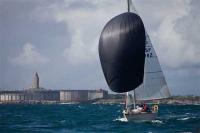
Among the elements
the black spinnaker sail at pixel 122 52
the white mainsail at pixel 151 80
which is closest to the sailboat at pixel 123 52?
the black spinnaker sail at pixel 122 52

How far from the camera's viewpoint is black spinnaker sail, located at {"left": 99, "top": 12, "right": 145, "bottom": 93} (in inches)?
1460

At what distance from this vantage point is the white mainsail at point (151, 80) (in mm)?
51906

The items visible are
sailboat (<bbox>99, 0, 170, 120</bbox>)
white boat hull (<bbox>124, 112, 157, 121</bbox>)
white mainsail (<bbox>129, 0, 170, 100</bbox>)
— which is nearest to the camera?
sailboat (<bbox>99, 0, 170, 120</bbox>)

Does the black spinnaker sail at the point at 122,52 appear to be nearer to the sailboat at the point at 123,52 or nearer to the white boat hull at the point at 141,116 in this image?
the sailboat at the point at 123,52

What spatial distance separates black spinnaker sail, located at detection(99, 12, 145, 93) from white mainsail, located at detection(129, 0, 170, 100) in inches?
553

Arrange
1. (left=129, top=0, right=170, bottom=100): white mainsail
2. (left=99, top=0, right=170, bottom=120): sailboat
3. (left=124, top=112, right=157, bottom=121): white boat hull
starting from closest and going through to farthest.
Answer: (left=99, top=0, right=170, bottom=120): sailboat, (left=124, top=112, right=157, bottom=121): white boat hull, (left=129, top=0, right=170, bottom=100): white mainsail

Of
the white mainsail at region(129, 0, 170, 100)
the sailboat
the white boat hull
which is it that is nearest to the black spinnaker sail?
the sailboat

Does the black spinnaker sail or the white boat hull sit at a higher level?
the black spinnaker sail

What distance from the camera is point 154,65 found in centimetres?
5219

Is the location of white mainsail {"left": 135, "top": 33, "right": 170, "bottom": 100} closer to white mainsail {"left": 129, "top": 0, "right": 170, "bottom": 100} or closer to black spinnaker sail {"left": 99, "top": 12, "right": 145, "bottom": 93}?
white mainsail {"left": 129, "top": 0, "right": 170, "bottom": 100}

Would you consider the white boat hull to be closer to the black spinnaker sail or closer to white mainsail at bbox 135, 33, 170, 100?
white mainsail at bbox 135, 33, 170, 100

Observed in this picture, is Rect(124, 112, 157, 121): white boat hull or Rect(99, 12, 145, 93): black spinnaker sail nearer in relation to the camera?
Rect(99, 12, 145, 93): black spinnaker sail

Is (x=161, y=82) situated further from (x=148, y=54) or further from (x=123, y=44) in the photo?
(x=123, y=44)

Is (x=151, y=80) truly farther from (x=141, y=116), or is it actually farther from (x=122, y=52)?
(x=122, y=52)
